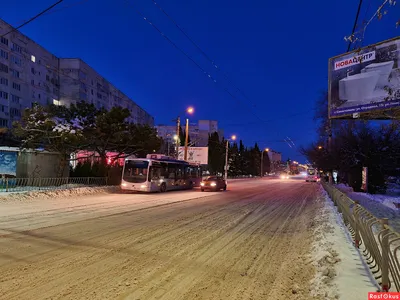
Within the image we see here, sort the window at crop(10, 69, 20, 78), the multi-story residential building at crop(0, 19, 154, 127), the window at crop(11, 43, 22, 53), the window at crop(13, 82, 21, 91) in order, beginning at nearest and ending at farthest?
the multi-story residential building at crop(0, 19, 154, 127) → the window at crop(11, 43, 22, 53) → the window at crop(10, 69, 20, 78) → the window at crop(13, 82, 21, 91)

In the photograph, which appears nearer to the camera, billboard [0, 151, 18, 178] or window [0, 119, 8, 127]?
billboard [0, 151, 18, 178]

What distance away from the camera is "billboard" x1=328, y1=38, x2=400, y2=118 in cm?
1345

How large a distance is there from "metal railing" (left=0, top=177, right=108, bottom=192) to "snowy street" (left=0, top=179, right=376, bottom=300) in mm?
8901

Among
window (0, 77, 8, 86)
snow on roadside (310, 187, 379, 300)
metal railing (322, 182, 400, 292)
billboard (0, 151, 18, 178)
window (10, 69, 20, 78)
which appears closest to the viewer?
metal railing (322, 182, 400, 292)

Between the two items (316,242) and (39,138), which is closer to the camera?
(316,242)

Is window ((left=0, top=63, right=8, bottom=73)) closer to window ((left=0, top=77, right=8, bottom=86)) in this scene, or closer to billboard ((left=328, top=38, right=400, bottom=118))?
window ((left=0, top=77, right=8, bottom=86))

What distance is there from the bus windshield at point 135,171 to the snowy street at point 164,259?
557 inches

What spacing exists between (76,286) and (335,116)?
14302 millimetres

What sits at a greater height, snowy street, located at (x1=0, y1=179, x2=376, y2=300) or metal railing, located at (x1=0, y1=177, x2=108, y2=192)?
metal railing, located at (x1=0, y1=177, x2=108, y2=192)

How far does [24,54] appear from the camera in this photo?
58.2 meters

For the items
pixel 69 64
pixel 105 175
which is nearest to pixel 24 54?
pixel 69 64

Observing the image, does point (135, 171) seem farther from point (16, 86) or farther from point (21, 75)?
point (21, 75)

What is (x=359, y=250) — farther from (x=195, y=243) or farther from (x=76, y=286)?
(x=76, y=286)

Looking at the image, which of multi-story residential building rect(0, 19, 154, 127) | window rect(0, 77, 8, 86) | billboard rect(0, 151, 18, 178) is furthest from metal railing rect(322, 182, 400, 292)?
window rect(0, 77, 8, 86)
